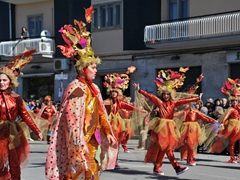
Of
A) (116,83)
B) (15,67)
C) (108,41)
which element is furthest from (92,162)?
(108,41)

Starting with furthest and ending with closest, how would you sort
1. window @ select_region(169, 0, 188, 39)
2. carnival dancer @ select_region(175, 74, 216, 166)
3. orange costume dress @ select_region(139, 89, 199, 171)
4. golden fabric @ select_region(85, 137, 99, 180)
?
window @ select_region(169, 0, 188, 39)
carnival dancer @ select_region(175, 74, 216, 166)
orange costume dress @ select_region(139, 89, 199, 171)
golden fabric @ select_region(85, 137, 99, 180)

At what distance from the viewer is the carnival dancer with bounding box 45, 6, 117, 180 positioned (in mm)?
6246

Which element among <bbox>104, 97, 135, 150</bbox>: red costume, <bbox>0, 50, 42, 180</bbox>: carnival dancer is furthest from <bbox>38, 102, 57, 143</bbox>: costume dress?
<bbox>0, 50, 42, 180</bbox>: carnival dancer

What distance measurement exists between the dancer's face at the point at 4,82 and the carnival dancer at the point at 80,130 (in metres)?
1.70

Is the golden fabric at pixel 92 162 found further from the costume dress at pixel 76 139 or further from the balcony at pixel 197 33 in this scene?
the balcony at pixel 197 33

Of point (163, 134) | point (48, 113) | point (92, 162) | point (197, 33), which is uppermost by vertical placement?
point (197, 33)

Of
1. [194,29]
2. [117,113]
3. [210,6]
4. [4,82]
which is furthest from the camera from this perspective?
[194,29]

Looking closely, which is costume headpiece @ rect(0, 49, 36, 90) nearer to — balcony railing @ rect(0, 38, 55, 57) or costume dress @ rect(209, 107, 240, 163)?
costume dress @ rect(209, 107, 240, 163)

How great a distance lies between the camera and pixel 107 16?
24359 millimetres

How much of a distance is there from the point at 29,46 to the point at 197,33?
10.4 meters

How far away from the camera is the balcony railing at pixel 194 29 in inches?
765

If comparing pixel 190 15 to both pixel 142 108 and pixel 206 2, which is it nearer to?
pixel 206 2

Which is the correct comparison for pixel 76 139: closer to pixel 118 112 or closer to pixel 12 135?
pixel 12 135

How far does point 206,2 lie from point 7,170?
14.6 metres
